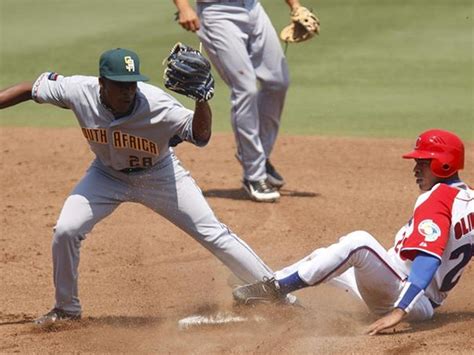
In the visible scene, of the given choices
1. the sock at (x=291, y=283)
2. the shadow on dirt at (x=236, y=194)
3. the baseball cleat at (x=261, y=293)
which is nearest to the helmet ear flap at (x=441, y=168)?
the sock at (x=291, y=283)

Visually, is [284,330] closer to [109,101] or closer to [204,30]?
[109,101]

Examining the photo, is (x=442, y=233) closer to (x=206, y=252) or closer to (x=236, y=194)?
(x=206, y=252)

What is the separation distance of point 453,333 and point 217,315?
4.66 feet

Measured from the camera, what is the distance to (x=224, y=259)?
6320 millimetres

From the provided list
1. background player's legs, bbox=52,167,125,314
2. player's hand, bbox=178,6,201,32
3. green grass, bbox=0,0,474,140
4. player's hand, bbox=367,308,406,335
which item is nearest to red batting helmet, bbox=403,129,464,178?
player's hand, bbox=367,308,406,335

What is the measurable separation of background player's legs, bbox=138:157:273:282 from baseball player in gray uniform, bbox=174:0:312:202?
2624mm

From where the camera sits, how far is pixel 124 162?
246 inches

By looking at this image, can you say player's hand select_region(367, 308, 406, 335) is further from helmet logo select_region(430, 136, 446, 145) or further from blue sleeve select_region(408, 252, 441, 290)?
helmet logo select_region(430, 136, 446, 145)

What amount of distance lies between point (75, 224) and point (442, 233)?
6.56 feet

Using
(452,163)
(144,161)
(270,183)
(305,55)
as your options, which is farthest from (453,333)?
(305,55)

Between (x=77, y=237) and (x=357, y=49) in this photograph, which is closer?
(x=77, y=237)

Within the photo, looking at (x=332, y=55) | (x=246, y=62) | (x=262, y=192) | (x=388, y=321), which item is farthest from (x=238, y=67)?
(x=332, y=55)

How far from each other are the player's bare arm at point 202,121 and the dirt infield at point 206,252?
107 centimetres

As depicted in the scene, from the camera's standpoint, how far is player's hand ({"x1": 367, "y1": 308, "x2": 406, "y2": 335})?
5574 mm
